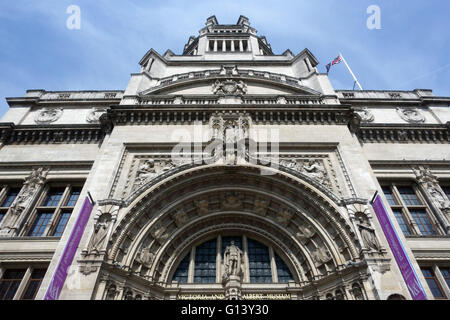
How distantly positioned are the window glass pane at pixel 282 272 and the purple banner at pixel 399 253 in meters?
4.72

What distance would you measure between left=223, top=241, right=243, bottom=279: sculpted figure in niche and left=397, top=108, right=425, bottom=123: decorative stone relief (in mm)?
14995

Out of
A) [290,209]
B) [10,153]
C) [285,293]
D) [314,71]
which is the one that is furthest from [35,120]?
[314,71]

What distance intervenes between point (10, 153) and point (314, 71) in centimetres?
2117

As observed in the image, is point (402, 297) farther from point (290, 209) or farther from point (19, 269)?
point (19, 269)

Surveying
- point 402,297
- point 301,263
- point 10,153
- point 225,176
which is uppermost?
point 10,153

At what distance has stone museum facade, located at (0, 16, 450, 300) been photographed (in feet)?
33.5

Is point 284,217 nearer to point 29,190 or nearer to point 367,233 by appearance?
point 367,233

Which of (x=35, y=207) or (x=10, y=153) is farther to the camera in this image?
(x=10, y=153)

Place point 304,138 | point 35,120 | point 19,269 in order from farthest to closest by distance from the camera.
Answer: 1. point 35,120
2. point 304,138
3. point 19,269

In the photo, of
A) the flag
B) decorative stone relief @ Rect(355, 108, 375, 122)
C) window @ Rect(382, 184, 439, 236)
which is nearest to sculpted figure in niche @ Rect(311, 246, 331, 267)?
window @ Rect(382, 184, 439, 236)

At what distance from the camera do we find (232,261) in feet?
39.6

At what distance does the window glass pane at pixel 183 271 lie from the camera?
12.4 m

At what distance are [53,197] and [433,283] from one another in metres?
18.5

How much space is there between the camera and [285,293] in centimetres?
1155
